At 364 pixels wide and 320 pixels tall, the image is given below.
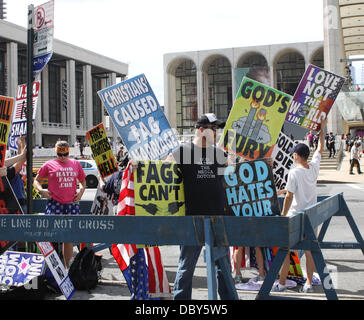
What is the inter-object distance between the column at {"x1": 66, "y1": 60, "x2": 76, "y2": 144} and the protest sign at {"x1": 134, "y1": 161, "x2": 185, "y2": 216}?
7674cm

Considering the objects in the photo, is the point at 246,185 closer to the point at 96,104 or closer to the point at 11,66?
the point at 11,66

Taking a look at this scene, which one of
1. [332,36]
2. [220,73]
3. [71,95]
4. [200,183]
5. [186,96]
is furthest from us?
[186,96]

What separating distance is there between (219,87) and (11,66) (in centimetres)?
3833

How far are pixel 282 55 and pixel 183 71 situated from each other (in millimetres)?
18078

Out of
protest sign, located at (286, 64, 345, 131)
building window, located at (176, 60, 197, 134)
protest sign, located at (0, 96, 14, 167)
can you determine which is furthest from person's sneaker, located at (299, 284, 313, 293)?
building window, located at (176, 60, 197, 134)

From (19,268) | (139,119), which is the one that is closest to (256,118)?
(139,119)

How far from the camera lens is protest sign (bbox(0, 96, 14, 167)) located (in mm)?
5320

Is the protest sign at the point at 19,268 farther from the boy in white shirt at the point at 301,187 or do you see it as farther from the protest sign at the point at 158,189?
the boy in white shirt at the point at 301,187

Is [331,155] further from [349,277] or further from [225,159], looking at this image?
[225,159]

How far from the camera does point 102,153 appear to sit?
6773mm

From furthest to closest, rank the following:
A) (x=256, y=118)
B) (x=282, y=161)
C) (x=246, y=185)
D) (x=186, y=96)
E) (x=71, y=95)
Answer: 1. (x=186, y=96)
2. (x=71, y=95)
3. (x=282, y=161)
4. (x=256, y=118)
5. (x=246, y=185)

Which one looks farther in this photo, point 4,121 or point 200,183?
point 4,121

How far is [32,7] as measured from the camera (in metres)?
5.71

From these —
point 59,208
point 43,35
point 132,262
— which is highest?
point 43,35
